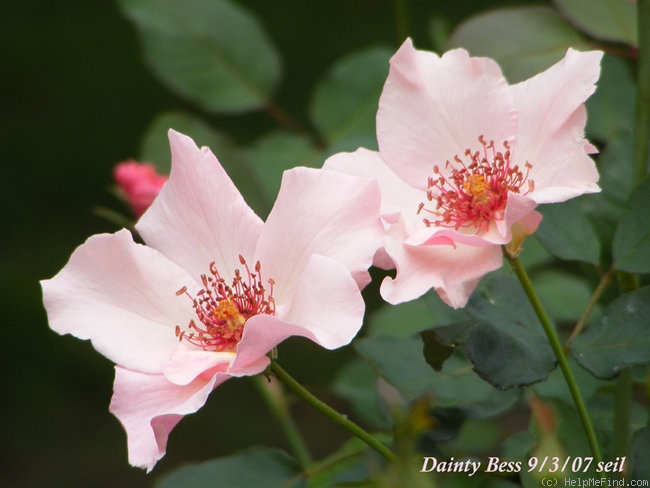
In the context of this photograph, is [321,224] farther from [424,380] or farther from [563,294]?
[563,294]

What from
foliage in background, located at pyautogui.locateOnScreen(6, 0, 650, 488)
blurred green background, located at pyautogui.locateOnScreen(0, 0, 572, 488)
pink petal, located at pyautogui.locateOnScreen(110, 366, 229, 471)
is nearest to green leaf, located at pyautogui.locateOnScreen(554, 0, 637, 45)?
foliage in background, located at pyautogui.locateOnScreen(6, 0, 650, 488)

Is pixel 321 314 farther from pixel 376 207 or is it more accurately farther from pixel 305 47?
pixel 305 47

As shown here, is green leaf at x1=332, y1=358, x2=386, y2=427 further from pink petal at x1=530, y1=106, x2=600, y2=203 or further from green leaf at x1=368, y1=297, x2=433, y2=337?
pink petal at x1=530, y1=106, x2=600, y2=203

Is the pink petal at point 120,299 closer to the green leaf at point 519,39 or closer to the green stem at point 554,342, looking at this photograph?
the green stem at point 554,342

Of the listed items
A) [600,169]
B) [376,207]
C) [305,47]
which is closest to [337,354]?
[305,47]

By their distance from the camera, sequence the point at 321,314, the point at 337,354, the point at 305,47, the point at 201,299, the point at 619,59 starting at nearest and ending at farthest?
1. the point at 321,314
2. the point at 201,299
3. the point at 619,59
4. the point at 337,354
5. the point at 305,47

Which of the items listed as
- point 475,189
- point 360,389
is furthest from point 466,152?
point 360,389

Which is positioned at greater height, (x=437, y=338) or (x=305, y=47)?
(x=437, y=338)
